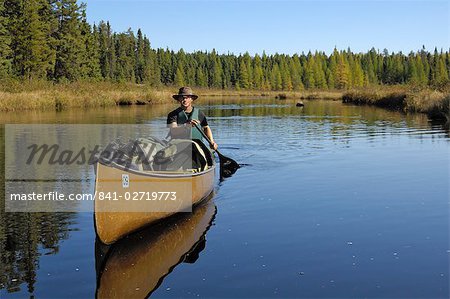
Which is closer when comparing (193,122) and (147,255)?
(147,255)

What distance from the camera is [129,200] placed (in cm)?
812

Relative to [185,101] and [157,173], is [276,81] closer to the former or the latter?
[185,101]

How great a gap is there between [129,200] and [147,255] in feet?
2.97

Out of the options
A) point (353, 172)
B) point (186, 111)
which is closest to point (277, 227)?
point (186, 111)

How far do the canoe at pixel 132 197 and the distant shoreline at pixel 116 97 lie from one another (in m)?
22.9

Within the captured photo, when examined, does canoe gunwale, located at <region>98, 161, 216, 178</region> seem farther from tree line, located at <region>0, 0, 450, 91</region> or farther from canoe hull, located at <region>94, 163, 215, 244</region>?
tree line, located at <region>0, 0, 450, 91</region>

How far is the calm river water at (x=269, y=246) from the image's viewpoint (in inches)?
258

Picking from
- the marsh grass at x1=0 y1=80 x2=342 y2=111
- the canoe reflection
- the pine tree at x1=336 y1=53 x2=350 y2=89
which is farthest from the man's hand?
the pine tree at x1=336 y1=53 x2=350 y2=89

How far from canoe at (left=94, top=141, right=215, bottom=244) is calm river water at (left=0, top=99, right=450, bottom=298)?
0.89ft

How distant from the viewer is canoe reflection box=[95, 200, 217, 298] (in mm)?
6629

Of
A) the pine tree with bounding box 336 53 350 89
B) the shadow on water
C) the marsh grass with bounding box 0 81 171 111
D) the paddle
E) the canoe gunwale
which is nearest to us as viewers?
the shadow on water

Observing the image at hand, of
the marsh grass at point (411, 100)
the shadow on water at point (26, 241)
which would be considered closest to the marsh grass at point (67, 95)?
the marsh grass at point (411, 100)

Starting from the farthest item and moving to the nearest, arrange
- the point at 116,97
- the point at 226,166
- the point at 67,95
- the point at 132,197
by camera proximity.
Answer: the point at 116,97 < the point at 67,95 < the point at 226,166 < the point at 132,197

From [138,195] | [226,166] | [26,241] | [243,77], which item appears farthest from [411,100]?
[243,77]
